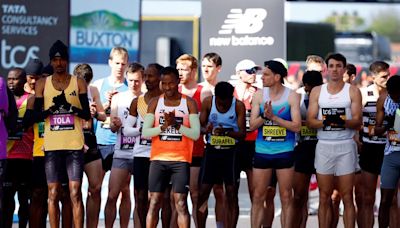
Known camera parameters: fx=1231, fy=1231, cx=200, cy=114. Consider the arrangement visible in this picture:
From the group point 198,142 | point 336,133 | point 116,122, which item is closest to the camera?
point 336,133

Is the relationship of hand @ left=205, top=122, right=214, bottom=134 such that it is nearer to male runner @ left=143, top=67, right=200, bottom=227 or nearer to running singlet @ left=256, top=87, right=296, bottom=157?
male runner @ left=143, top=67, right=200, bottom=227

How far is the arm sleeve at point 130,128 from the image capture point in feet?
47.1

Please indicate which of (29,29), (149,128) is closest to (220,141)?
(149,128)

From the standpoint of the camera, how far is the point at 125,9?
68.8ft

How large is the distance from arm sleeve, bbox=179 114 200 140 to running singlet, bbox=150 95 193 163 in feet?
0.25

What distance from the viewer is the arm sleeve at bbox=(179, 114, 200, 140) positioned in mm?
13750

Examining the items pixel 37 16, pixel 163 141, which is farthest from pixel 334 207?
pixel 37 16

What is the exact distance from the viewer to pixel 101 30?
68.9 ft

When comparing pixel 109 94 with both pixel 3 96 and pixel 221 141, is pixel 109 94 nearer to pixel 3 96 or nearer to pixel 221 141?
pixel 221 141

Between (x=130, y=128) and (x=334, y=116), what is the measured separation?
2385 mm

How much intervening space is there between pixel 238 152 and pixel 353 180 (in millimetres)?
1569

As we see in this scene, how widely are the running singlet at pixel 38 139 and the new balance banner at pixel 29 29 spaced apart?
5.18m

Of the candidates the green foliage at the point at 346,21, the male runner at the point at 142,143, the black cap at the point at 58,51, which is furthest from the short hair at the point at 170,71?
the green foliage at the point at 346,21

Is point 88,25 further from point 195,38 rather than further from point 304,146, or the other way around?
point 195,38
